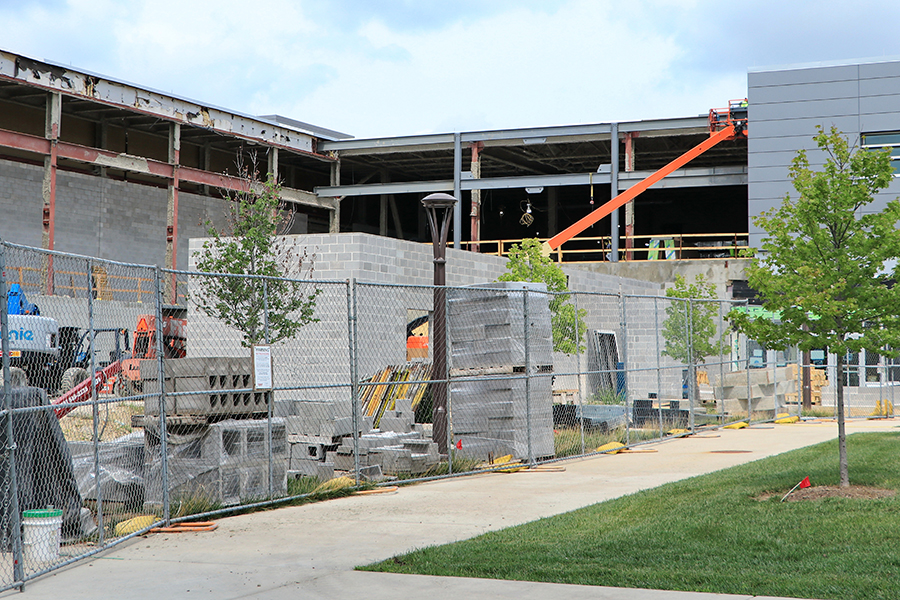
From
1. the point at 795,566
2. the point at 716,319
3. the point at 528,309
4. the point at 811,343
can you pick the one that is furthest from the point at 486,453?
the point at 716,319

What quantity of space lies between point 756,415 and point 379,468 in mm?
13383

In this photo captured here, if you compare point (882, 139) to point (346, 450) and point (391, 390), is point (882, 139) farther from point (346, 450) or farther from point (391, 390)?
point (346, 450)

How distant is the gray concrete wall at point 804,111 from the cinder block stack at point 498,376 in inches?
940

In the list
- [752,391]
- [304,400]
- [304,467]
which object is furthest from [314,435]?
[752,391]

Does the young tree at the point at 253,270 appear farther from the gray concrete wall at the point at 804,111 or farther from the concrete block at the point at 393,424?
the gray concrete wall at the point at 804,111

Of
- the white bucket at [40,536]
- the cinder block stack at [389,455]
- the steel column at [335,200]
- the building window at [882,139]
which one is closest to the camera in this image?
the white bucket at [40,536]

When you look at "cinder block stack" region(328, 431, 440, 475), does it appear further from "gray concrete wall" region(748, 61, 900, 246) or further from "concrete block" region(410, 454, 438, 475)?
"gray concrete wall" region(748, 61, 900, 246)

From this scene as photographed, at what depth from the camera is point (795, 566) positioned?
6883mm

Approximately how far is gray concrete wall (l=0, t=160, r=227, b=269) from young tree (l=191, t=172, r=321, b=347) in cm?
1564

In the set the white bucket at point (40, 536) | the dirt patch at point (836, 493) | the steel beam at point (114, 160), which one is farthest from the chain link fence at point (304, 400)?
the steel beam at point (114, 160)

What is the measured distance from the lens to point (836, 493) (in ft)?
32.5

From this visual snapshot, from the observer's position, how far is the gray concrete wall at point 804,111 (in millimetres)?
35781

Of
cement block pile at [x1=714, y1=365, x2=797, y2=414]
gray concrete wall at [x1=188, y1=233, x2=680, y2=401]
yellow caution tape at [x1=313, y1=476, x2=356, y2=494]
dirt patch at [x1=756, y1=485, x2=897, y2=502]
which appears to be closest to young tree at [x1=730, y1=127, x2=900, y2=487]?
dirt patch at [x1=756, y1=485, x2=897, y2=502]

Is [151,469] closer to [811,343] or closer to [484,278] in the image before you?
[811,343]
